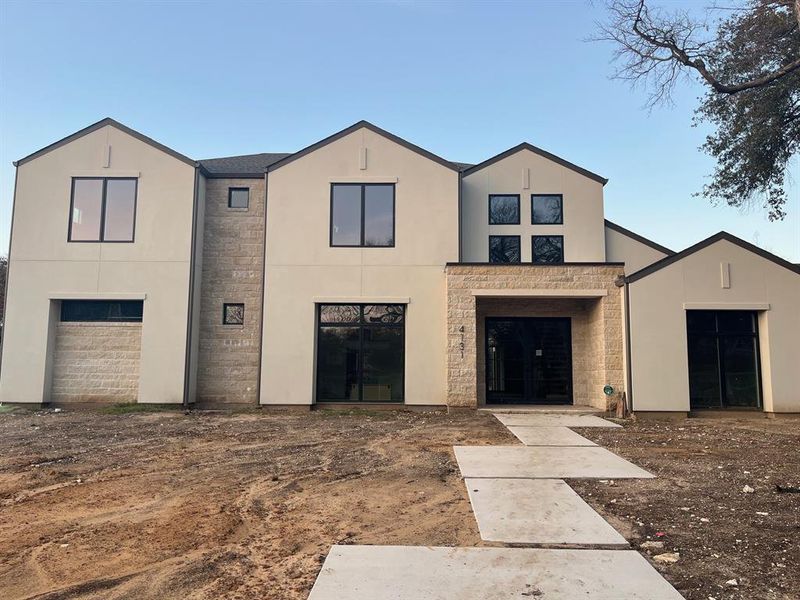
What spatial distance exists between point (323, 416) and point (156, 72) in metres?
10.4

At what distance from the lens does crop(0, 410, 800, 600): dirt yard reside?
340 centimetres

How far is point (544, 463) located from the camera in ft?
22.6

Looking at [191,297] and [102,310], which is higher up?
[191,297]

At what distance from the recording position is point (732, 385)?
41.5 feet

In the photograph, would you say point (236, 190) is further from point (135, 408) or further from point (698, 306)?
point (698, 306)

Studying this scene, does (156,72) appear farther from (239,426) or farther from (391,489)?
(391,489)

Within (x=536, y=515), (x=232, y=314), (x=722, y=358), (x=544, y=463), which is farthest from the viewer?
(x=232, y=314)

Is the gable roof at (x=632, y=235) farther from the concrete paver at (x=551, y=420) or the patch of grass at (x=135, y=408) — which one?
the patch of grass at (x=135, y=408)

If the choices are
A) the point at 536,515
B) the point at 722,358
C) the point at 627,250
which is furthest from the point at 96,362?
the point at 722,358

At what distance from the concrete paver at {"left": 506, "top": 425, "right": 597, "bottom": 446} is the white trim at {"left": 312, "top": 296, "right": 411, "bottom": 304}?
16.3ft

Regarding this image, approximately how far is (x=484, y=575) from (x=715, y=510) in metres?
2.82

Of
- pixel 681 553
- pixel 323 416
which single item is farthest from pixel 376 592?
pixel 323 416

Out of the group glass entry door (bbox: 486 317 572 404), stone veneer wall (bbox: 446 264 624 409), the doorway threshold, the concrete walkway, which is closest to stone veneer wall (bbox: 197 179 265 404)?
stone veneer wall (bbox: 446 264 624 409)

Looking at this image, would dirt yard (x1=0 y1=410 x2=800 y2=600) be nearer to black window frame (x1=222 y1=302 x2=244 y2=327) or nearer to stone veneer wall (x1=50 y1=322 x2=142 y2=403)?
stone veneer wall (x1=50 y1=322 x2=142 y2=403)
